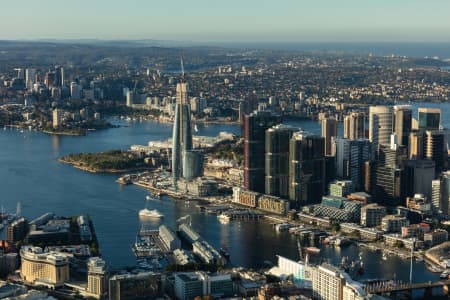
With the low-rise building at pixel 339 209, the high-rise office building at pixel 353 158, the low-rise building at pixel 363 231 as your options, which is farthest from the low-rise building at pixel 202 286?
the high-rise office building at pixel 353 158

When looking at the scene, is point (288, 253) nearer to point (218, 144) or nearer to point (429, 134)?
point (429, 134)

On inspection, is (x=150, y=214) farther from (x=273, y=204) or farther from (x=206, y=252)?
(x=206, y=252)

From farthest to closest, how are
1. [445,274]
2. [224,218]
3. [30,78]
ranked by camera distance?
[30,78]
[224,218]
[445,274]

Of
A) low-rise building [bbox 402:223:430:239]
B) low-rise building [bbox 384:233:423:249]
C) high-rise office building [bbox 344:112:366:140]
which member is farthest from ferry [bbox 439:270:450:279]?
high-rise office building [bbox 344:112:366:140]

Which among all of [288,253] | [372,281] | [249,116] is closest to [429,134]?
[249,116]

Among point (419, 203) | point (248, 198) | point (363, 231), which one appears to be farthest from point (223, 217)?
A: point (419, 203)

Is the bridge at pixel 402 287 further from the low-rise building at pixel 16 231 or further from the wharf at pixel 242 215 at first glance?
the low-rise building at pixel 16 231

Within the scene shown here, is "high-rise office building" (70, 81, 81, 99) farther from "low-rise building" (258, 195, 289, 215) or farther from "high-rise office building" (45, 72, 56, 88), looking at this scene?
"low-rise building" (258, 195, 289, 215)
